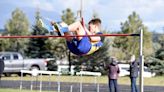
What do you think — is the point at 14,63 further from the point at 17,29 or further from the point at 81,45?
the point at 17,29

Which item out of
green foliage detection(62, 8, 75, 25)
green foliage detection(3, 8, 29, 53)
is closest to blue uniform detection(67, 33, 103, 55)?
green foliage detection(62, 8, 75, 25)

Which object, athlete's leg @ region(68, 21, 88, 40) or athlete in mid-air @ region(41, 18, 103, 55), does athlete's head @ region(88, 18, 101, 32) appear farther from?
athlete's leg @ region(68, 21, 88, 40)

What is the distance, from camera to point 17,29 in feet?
193

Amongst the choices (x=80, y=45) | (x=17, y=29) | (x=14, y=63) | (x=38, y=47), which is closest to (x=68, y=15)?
(x=38, y=47)

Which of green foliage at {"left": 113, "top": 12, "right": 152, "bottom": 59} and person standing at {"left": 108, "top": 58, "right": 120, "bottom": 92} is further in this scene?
green foliage at {"left": 113, "top": 12, "right": 152, "bottom": 59}

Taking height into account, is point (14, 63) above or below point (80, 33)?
below

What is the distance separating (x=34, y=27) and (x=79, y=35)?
35.6 metres

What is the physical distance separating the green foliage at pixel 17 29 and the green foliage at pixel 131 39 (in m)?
11.4

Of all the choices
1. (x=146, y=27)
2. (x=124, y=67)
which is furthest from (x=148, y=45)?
(x=124, y=67)

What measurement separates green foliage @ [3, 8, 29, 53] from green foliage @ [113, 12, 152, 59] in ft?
37.3

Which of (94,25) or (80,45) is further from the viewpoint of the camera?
(94,25)

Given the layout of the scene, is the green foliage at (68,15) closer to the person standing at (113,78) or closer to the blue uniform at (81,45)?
the person standing at (113,78)

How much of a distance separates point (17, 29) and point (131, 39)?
17589mm

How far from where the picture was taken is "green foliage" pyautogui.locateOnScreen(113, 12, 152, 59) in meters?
45.3
